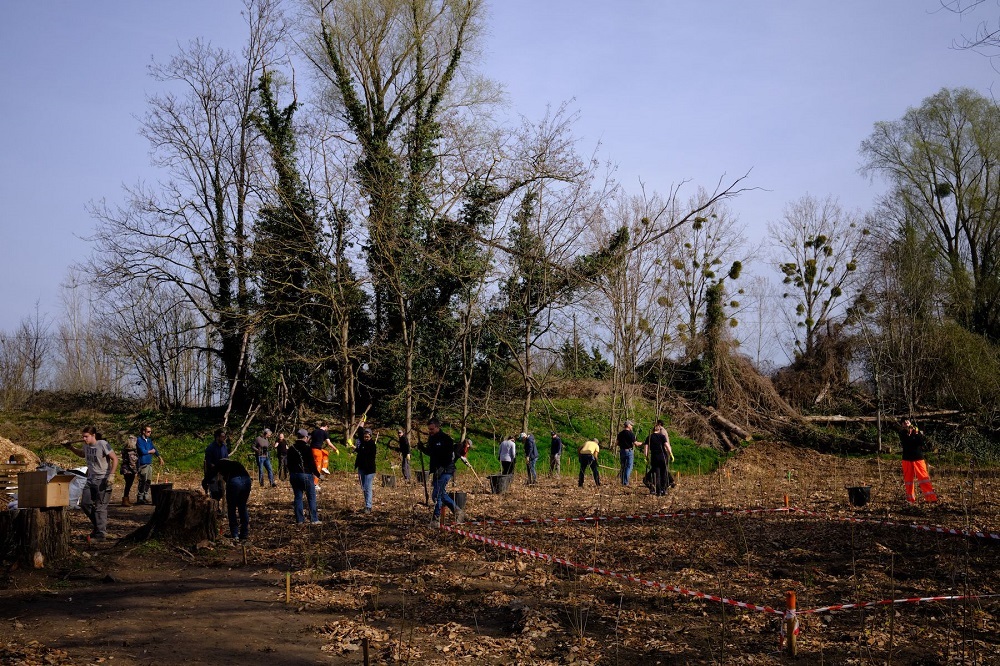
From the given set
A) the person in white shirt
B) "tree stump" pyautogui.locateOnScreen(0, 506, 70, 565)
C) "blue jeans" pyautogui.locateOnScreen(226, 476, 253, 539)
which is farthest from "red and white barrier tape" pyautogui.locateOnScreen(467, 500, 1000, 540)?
the person in white shirt

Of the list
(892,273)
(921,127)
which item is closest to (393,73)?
(892,273)

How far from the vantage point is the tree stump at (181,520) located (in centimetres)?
1123

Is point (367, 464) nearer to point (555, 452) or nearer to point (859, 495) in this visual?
point (859, 495)

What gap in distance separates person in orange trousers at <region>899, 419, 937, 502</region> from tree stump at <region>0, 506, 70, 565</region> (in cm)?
1423

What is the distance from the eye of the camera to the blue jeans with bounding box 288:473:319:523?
12992mm

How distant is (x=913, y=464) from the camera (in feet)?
49.6

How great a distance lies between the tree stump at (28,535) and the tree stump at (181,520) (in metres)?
1.65

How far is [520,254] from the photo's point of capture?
86.1ft

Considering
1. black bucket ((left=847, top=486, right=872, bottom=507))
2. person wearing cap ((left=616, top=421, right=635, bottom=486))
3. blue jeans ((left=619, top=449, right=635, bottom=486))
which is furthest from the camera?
blue jeans ((left=619, top=449, right=635, bottom=486))

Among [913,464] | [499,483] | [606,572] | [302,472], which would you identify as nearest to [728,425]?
[913,464]

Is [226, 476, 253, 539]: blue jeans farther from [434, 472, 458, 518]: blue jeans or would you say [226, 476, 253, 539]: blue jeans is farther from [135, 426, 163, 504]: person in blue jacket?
[135, 426, 163, 504]: person in blue jacket

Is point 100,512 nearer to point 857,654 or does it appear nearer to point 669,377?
point 857,654

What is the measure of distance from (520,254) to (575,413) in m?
9.65

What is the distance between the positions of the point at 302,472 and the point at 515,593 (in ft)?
17.0
